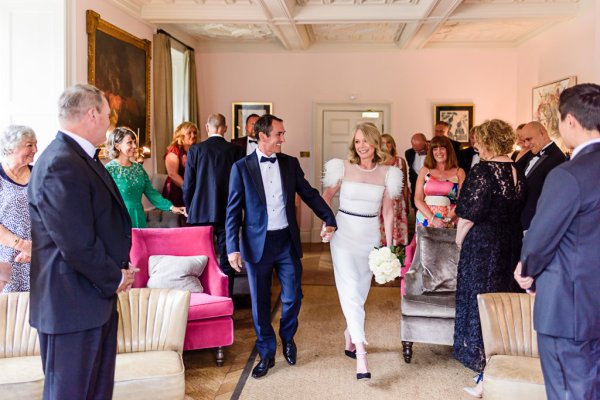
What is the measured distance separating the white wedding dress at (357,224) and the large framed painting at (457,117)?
6.25m

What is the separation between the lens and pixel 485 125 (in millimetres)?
3832

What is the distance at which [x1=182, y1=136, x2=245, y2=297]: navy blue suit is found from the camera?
5609 millimetres

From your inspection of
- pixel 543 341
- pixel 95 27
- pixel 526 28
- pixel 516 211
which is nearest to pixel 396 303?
pixel 516 211

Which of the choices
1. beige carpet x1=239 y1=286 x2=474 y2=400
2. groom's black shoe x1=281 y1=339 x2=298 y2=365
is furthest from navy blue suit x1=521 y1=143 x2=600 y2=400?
groom's black shoe x1=281 y1=339 x2=298 y2=365

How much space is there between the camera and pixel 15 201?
147 inches

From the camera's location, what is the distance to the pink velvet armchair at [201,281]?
434cm

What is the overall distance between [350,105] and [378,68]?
32.4 inches

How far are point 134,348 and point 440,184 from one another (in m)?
3.63

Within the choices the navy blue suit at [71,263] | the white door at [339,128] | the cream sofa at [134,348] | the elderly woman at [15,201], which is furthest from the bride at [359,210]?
the white door at [339,128]

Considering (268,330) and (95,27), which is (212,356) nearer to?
(268,330)

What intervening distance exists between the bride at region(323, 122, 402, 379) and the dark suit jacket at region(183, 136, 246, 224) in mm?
1575

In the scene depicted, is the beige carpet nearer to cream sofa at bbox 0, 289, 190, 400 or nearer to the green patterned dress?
cream sofa at bbox 0, 289, 190, 400

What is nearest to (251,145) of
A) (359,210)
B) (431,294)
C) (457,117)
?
(359,210)

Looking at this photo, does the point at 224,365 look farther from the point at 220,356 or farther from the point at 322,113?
the point at 322,113
